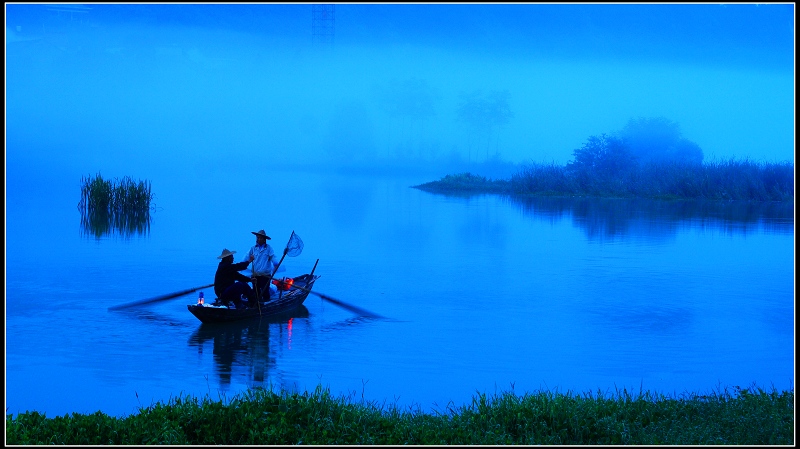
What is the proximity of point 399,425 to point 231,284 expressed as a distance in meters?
5.47

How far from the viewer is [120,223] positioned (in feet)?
79.8

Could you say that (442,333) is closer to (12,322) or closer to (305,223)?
(12,322)

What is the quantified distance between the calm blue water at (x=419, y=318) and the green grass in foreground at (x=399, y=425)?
156 centimetres

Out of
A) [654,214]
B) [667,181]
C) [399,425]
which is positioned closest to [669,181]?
[667,181]

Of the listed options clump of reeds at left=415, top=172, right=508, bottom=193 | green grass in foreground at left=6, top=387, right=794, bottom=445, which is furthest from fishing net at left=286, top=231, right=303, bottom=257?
clump of reeds at left=415, top=172, right=508, bottom=193

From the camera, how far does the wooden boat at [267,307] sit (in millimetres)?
10180

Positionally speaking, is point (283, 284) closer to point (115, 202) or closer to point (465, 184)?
point (115, 202)

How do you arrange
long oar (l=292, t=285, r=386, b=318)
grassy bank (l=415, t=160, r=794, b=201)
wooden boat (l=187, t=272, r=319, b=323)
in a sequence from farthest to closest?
grassy bank (l=415, t=160, r=794, b=201) → long oar (l=292, t=285, r=386, b=318) → wooden boat (l=187, t=272, r=319, b=323)

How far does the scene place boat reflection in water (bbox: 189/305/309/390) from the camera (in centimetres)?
850

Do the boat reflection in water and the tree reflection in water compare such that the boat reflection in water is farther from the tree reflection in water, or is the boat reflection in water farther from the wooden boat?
the tree reflection in water

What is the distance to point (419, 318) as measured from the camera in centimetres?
1156

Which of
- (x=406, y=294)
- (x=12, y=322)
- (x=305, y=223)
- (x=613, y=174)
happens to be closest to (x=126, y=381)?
(x=12, y=322)

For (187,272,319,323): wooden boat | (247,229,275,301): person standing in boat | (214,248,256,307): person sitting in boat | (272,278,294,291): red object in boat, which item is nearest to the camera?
(187,272,319,323): wooden boat

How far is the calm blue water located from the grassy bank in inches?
593
